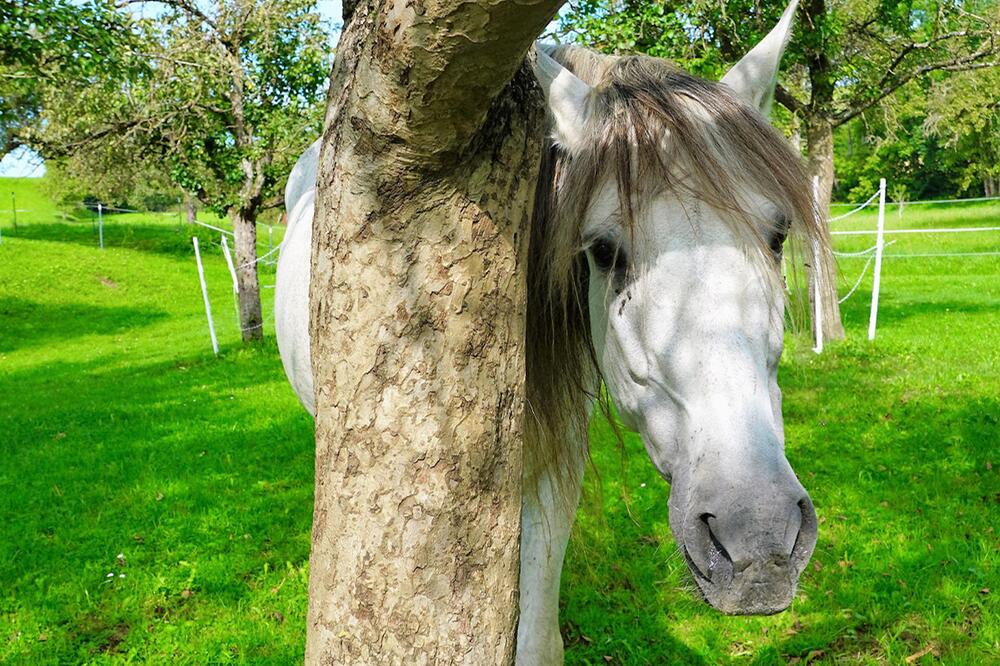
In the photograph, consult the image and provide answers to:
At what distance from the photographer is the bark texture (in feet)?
4.50

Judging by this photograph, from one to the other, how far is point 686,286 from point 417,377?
25.5 inches

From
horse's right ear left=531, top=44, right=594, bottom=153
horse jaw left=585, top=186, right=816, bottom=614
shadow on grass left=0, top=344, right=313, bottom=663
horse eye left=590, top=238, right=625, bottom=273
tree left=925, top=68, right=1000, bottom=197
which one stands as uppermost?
tree left=925, top=68, right=1000, bottom=197

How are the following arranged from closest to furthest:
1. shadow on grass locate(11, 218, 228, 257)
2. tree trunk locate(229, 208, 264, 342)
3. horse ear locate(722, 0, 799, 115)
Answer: horse ear locate(722, 0, 799, 115), tree trunk locate(229, 208, 264, 342), shadow on grass locate(11, 218, 228, 257)

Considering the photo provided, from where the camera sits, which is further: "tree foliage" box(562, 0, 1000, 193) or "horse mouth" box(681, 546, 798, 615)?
"tree foliage" box(562, 0, 1000, 193)

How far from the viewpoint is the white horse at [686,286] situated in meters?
1.51

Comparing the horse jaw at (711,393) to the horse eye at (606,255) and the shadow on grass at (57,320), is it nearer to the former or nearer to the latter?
the horse eye at (606,255)

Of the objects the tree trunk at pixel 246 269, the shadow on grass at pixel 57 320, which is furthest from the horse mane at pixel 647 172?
the shadow on grass at pixel 57 320

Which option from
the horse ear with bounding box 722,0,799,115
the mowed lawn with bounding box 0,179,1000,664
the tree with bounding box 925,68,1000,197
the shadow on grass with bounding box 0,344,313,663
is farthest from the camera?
the tree with bounding box 925,68,1000,197

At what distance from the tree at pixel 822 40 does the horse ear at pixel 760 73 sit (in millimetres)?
4974

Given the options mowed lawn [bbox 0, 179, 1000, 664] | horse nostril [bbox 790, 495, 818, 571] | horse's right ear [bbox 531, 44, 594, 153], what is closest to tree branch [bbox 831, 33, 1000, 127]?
mowed lawn [bbox 0, 179, 1000, 664]

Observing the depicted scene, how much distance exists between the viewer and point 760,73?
87.8 inches

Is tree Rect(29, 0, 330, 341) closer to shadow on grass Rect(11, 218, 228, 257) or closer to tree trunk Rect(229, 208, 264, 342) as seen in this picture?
tree trunk Rect(229, 208, 264, 342)

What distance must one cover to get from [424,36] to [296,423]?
7.78m

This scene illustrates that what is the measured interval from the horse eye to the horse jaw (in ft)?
0.11
